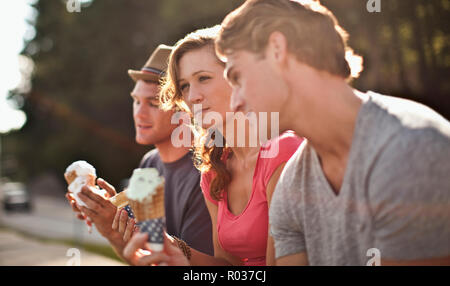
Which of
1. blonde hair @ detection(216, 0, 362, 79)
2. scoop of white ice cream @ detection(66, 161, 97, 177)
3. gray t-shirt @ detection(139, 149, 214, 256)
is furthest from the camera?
gray t-shirt @ detection(139, 149, 214, 256)

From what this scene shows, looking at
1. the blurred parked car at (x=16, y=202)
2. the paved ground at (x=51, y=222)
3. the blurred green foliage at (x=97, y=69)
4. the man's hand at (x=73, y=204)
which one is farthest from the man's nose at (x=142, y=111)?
the blurred parked car at (x=16, y=202)

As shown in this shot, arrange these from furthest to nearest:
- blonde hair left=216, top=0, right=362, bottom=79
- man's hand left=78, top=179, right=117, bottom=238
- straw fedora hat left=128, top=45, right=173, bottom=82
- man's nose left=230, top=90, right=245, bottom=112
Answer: straw fedora hat left=128, top=45, right=173, bottom=82, man's hand left=78, top=179, right=117, bottom=238, man's nose left=230, top=90, right=245, bottom=112, blonde hair left=216, top=0, right=362, bottom=79

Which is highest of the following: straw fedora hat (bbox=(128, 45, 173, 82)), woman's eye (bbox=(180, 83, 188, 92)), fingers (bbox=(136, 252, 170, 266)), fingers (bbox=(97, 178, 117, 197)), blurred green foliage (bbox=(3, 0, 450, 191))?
blurred green foliage (bbox=(3, 0, 450, 191))

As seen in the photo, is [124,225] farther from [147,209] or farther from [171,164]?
[171,164]

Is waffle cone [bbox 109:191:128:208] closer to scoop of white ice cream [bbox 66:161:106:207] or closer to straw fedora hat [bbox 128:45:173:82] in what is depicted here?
scoop of white ice cream [bbox 66:161:106:207]

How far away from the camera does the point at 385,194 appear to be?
1.73 m

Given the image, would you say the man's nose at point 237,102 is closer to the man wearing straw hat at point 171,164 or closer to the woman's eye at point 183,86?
the woman's eye at point 183,86

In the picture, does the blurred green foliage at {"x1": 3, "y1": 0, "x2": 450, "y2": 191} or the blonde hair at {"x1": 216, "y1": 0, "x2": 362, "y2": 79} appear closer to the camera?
the blonde hair at {"x1": 216, "y1": 0, "x2": 362, "y2": 79}

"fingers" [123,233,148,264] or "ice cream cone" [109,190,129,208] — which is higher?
"ice cream cone" [109,190,129,208]

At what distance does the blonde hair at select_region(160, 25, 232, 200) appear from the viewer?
3.02 m

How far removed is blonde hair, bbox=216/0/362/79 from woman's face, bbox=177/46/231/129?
89 centimetres

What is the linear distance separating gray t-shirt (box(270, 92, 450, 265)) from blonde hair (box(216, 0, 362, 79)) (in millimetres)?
234

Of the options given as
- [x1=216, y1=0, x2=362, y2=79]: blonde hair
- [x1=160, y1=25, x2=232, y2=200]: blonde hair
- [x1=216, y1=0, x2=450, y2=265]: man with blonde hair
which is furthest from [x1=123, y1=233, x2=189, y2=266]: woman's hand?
[x1=160, y1=25, x2=232, y2=200]: blonde hair

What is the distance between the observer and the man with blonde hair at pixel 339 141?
1683 mm
